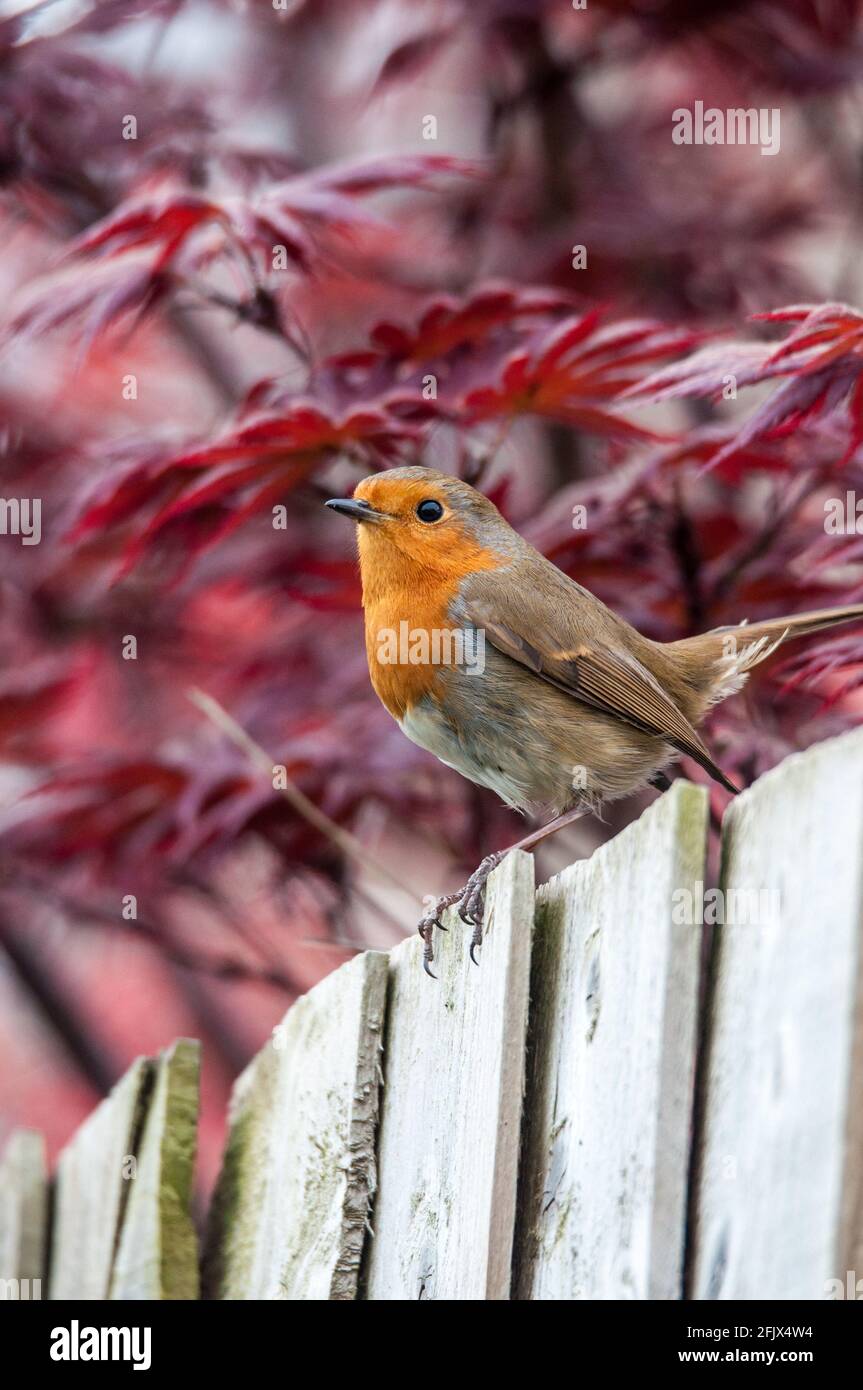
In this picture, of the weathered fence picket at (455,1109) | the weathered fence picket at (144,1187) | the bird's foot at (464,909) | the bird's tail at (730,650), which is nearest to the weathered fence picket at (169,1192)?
the weathered fence picket at (144,1187)

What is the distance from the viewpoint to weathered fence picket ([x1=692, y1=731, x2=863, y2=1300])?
43.4 inches

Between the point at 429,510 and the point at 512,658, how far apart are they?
0.28 meters

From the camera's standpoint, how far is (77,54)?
3125 mm

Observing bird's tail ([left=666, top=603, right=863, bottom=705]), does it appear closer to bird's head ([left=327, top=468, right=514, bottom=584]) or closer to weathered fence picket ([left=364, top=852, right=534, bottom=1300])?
bird's head ([left=327, top=468, right=514, bottom=584])

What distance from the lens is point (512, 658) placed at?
8.14 feet

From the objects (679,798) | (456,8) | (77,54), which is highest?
(456,8)

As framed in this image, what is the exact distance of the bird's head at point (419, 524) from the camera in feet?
8.18

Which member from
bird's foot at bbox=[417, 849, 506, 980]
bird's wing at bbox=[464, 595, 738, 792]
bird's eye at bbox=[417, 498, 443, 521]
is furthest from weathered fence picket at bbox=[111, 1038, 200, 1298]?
bird's eye at bbox=[417, 498, 443, 521]

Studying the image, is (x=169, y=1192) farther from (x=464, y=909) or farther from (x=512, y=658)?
(x=512, y=658)

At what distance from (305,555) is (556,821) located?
853 mm

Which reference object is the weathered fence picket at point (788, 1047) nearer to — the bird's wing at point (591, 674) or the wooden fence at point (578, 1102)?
the wooden fence at point (578, 1102)

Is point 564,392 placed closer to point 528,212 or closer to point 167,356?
point 528,212
